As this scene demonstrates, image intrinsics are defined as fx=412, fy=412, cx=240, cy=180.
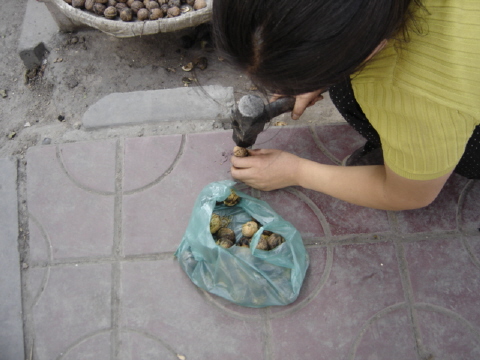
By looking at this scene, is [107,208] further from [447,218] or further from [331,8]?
[447,218]

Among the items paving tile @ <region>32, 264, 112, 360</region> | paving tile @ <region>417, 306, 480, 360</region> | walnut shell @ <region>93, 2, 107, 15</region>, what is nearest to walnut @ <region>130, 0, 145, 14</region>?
walnut shell @ <region>93, 2, 107, 15</region>

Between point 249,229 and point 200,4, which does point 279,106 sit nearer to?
point 249,229

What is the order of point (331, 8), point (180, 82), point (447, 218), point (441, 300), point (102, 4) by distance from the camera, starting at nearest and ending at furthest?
point (331, 8)
point (441, 300)
point (447, 218)
point (102, 4)
point (180, 82)

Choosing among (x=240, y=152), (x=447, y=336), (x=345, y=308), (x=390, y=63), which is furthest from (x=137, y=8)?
(x=447, y=336)

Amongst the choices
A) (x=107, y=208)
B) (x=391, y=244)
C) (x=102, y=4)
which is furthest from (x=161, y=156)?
(x=391, y=244)

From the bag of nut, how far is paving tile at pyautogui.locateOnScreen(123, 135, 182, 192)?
30 centimetres

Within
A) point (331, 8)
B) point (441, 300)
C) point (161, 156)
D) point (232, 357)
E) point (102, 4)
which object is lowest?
point (232, 357)

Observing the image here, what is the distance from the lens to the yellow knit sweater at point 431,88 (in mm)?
982

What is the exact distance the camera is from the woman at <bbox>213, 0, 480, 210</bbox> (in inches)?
31.0

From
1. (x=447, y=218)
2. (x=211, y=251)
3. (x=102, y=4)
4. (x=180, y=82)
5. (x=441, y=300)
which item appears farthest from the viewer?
(x=180, y=82)

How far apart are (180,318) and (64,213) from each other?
0.71 meters

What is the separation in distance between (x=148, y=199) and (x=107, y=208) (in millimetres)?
188

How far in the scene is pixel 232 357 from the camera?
1.62 metres

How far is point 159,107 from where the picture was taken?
2.08 m
